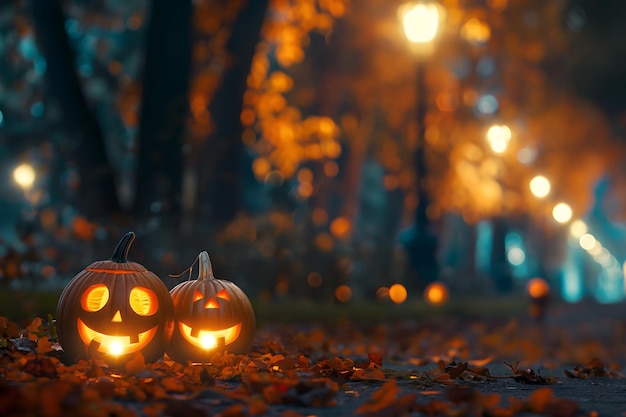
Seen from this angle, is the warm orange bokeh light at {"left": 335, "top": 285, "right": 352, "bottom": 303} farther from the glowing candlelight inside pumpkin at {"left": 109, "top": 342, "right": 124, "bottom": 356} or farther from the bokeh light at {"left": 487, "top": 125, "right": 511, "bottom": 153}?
the glowing candlelight inside pumpkin at {"left": 109, "top": 342, "right": 124, "bottom": 356}

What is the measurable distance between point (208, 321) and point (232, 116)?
11.0 m

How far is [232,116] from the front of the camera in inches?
659

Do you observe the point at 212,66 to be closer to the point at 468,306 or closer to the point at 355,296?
the point at 355,296

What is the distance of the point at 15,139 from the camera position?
15945 millimetres

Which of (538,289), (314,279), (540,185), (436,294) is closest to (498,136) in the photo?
(540,185)

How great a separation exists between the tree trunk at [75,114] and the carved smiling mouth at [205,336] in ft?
24.8

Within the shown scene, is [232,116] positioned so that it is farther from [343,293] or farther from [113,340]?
[113,340]

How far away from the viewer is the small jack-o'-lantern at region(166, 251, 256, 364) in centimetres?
609

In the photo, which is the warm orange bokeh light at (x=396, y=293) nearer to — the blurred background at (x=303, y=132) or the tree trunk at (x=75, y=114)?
the blurred background at (x=303, y=132)

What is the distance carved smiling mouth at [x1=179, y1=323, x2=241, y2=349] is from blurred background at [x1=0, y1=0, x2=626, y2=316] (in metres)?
4.57

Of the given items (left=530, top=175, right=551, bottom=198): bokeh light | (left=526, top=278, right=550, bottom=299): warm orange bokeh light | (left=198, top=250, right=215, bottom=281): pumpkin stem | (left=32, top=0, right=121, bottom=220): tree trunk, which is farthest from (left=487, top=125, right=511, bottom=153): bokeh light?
(left=198, top=250, right=215, bottom=281): pumpkin stem

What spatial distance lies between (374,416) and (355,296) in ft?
46.0

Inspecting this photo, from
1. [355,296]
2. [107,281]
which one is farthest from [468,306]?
[107,281]

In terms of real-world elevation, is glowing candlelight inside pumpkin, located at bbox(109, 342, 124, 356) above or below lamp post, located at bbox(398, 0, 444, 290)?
below
